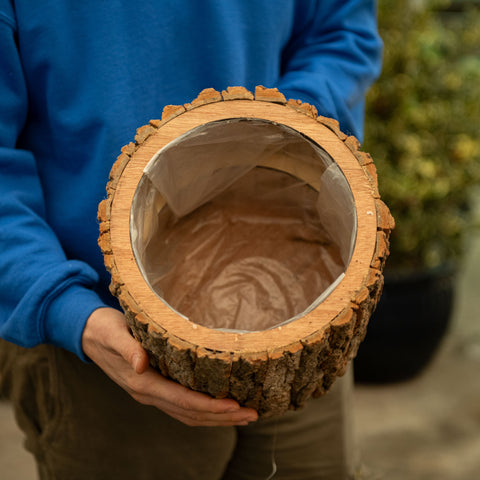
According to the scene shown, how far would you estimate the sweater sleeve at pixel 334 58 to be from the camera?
924 mm

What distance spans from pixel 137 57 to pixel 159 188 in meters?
0.21

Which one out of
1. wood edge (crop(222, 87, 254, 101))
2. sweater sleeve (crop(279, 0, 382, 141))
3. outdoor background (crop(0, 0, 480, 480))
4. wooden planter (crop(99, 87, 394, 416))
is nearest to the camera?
wooden planter (crop(99, 87, 394, 416))

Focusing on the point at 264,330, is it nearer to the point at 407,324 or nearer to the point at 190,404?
the point at 190,404

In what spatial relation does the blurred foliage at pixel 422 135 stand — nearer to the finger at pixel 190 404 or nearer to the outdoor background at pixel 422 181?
the outdoor background at pixel 422 181

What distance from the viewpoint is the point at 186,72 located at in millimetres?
913

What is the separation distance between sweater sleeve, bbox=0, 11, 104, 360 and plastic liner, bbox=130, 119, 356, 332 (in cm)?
12

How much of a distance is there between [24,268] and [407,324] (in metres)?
1.58

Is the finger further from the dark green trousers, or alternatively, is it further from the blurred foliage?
the blurred foliage

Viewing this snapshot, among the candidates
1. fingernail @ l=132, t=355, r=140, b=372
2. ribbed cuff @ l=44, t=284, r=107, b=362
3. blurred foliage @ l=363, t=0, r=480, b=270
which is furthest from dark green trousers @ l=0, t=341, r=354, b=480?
blurred foliage @ l=363, t=0, r=480, b=270

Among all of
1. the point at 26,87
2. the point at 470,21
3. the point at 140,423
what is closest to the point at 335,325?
the point at 140,423

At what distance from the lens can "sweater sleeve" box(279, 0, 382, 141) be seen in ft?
3.03

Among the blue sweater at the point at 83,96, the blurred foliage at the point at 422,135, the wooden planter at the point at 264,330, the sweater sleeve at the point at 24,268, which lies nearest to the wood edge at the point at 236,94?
the wooden planter at the point at 264,330

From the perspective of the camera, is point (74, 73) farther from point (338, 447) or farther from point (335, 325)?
point (338, 447)

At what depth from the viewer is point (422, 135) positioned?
216 centimetres
